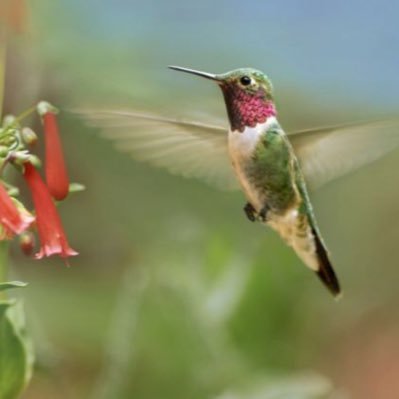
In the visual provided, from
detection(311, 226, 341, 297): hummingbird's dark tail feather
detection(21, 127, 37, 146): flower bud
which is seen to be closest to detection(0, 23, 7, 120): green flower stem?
detection(21, 127, 37, 146): flower bud

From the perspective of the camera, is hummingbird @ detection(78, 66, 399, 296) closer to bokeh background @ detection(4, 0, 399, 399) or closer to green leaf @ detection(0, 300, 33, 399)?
green leaf @ detection(0, 300, 33, 399)

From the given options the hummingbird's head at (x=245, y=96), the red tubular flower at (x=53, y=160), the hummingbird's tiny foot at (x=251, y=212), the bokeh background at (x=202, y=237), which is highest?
the hummingbird's head at (x=245, y=96)

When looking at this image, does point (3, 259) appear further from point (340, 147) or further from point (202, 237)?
point (202, 237)

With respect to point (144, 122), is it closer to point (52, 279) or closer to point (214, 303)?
point (214, 303)

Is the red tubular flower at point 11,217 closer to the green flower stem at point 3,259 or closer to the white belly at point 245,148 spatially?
the green flower stem at point 3,259

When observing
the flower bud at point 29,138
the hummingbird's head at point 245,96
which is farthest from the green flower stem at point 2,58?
the hummingbird's head at point 245,96

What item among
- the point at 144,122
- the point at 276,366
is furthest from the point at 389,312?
the point at 144,122
